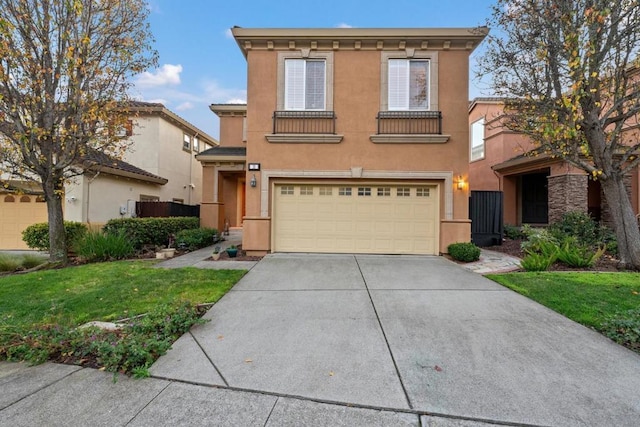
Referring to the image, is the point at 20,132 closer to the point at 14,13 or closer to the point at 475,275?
the point at 14,13

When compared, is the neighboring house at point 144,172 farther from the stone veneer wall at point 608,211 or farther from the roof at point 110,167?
the stone veneer wall at point 608,211

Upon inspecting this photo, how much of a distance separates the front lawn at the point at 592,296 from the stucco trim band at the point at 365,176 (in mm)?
2942

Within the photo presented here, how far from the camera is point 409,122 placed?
862 cm

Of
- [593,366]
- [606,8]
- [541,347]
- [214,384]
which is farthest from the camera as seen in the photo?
[606,8]

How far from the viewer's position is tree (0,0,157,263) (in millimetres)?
6707

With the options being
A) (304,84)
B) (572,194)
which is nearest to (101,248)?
(304,84)

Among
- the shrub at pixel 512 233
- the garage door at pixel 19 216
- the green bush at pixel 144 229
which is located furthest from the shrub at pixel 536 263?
the garage door at pixel 19 216

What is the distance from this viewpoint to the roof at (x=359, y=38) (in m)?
8.42

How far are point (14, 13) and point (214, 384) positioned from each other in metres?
9.32

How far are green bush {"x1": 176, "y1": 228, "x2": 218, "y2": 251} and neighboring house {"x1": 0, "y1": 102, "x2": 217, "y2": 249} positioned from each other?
2954mm

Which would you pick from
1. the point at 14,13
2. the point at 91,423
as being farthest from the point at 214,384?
the point at 14,13

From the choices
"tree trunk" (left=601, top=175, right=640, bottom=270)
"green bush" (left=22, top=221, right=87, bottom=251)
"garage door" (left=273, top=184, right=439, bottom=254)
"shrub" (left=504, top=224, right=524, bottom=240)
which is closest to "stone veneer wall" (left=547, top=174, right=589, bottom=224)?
"shrub" (left=504, top=224, right=524, bottom=240)

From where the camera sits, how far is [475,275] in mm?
6496

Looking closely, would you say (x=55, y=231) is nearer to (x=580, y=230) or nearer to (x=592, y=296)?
(x=592, y=296)
